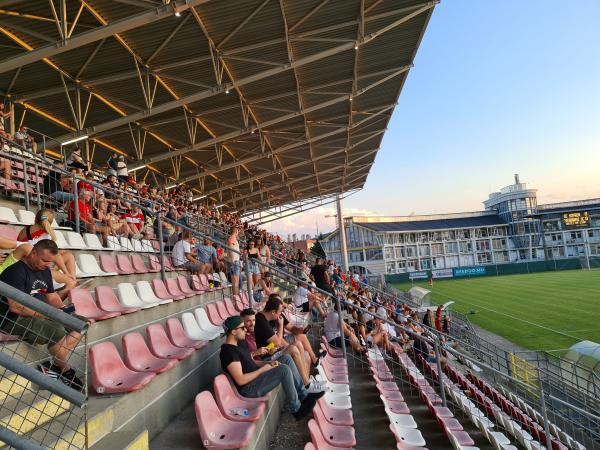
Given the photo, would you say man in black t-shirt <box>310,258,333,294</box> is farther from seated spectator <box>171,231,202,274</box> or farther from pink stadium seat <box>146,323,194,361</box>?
pink stadium seat <box>146,323,194,361</box>

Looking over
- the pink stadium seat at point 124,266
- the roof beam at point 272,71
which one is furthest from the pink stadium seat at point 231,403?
the roof beam at point 272,71

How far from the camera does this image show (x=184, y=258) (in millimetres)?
7895

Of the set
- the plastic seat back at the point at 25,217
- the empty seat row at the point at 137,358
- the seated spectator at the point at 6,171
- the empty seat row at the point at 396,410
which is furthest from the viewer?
the seated spectator at the point at 6,171

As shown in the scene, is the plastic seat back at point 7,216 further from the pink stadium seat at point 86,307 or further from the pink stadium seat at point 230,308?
the pink stadium seat at point 230,308

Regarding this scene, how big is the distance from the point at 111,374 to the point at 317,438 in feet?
5.35

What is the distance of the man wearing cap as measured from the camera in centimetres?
406

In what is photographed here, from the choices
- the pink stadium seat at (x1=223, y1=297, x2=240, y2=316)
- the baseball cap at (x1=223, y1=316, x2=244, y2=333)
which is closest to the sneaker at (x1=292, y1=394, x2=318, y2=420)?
the baseball cap at (x1=223, y1=316, x2=244, y2=333)

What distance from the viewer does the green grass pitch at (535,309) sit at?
18292mm

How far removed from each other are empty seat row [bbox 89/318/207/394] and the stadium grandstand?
2cm

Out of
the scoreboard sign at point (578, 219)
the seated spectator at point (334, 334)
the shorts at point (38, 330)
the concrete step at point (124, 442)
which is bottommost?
the seated spectator at point (334, 334)

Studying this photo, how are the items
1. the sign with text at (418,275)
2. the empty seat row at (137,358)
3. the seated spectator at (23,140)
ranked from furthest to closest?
the sign with text at (418,275) → the seated spectator at (23,140) → the empty seat row at (137,358)

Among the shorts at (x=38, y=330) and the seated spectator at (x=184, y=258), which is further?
the seated spectator at (x=184, y=258)

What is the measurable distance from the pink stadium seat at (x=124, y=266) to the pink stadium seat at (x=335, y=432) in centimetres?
301

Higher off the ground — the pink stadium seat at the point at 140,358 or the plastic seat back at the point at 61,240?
the plastic seat back at the point at 61,240
